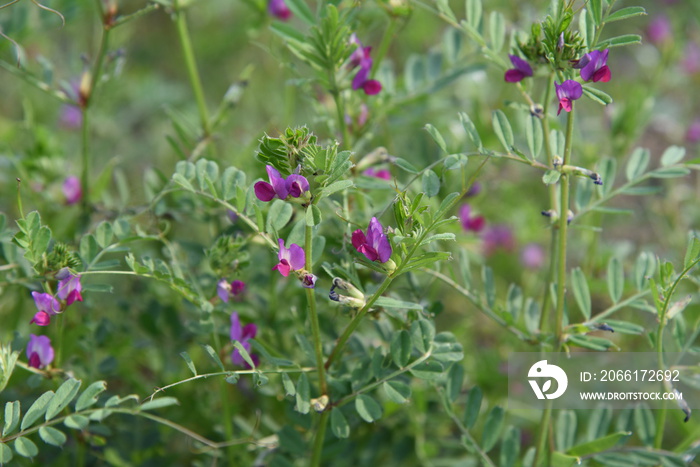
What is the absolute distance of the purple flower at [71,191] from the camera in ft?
5.92

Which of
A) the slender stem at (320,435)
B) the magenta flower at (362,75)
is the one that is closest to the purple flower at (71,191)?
the magenta flower at (362,75)

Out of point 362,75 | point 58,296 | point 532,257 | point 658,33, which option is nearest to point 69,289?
point 58,296

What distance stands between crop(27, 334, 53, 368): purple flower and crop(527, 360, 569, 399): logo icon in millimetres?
931

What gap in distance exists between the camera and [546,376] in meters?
1.47

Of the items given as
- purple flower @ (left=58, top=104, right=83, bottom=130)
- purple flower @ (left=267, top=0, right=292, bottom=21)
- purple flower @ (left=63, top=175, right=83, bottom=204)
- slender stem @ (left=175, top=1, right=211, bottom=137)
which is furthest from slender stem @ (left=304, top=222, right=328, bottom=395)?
purple flower @ (left=58, top=104, right=83, bottom=130)

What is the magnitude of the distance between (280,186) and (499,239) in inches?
62.2

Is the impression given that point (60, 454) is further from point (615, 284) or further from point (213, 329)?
point (615, 284)

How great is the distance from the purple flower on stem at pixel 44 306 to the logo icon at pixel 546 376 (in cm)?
92

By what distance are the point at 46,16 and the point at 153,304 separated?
0.80 metres

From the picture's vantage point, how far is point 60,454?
164 cm

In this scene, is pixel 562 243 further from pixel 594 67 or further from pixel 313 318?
pixel 313 318

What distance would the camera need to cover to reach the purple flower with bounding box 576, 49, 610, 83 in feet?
3.86

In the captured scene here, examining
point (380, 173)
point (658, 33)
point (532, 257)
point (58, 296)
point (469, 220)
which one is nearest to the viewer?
point (58, 296)

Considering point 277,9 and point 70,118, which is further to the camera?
point 70,118
